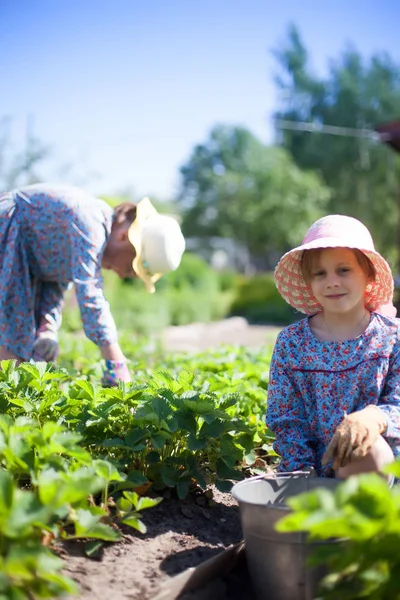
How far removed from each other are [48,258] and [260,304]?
18.0 metres

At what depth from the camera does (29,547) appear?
4.68 feet

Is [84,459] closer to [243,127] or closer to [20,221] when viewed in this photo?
[20,221]

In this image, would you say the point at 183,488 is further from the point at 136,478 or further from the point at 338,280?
the point at 338,280

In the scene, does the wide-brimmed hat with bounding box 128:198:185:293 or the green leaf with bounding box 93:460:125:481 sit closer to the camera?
the green leaf with bounding box 93:460:125:481

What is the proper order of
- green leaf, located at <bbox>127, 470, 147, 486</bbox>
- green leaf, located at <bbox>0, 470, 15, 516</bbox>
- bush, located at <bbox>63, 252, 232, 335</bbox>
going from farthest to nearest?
bush, located at <bbox>63, 252, 232, 335</bbox>, green leaf, located at <bbox>127, 470, 147, 486</bbox>, green leaf, located at <bbox>0, 470, 15, 516</bbox>

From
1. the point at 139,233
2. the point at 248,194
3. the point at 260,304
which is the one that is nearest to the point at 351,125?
the point at 248,194

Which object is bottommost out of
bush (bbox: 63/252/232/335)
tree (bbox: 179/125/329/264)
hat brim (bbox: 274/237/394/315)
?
bush (bbox: 63/252/232/335)

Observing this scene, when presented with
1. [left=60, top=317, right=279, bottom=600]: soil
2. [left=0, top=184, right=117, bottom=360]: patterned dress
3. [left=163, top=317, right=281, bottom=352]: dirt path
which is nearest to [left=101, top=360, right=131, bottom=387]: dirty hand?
[left=0, top=184, right=117, bottom=360]: patterned dress

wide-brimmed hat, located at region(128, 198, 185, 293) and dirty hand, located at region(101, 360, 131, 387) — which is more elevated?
wide-brimmed hat, located at region(128, 198, 185, 293)

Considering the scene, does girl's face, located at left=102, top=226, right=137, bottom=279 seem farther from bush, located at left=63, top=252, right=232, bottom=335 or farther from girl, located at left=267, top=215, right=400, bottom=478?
bush, located at left=63, top=252, right=232, bottom=335

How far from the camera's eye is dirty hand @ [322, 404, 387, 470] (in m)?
1.96

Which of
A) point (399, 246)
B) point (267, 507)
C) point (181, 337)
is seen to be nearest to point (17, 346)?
point (267, 507)

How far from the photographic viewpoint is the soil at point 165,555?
184cm

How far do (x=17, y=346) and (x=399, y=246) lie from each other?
10210 mm
